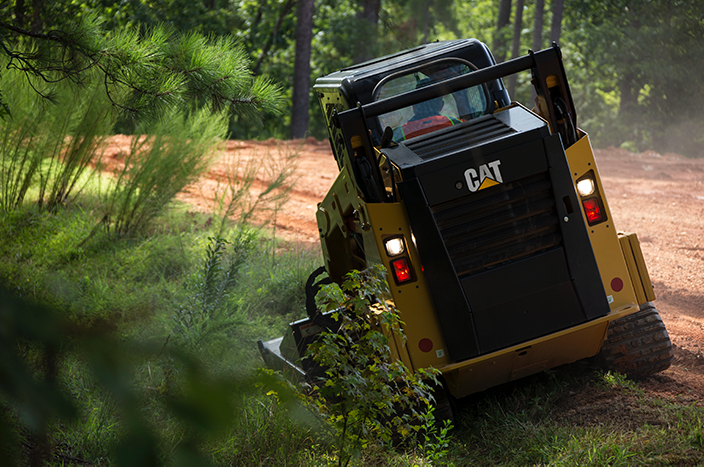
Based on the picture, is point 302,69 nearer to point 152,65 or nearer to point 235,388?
point 152,65

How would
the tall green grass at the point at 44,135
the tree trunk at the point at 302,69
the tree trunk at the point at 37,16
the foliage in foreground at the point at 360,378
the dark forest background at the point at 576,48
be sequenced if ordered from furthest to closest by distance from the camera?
1. the dark forest background at the point at 576,48
2. the tree trunk at the point at 302,69
3. the tall green grass at the point at 44,135
4. the tree trunk at the point at 37,16
5. the foliage in foreground at the point at 360,378

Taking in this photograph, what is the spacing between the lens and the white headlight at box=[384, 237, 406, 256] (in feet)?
11.3

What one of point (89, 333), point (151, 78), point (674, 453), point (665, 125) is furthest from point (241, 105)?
point (665, 125)

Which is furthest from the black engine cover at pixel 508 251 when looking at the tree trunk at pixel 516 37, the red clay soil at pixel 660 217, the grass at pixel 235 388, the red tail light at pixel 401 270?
the tree trunk at pixel 516 37

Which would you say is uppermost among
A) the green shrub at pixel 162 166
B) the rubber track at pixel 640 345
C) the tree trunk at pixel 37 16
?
the tree trunk at pixel 37 16

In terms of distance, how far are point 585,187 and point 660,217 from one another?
6681mm

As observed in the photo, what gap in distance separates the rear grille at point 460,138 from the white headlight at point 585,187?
0.53m

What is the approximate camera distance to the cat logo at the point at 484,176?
331cm

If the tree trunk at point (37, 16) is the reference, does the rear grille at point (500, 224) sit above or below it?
below

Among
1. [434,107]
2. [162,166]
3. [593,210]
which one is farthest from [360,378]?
[162,166]

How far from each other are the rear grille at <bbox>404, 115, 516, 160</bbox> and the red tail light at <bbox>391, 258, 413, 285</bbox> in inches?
24.6

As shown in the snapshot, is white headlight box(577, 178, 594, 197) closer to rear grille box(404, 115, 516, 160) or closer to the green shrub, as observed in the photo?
rear grille box(404, 115, 516, 160)

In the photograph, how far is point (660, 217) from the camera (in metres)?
9.27

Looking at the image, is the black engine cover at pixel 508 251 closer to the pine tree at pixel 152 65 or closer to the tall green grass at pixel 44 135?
the pine tree at pixel 152 65
